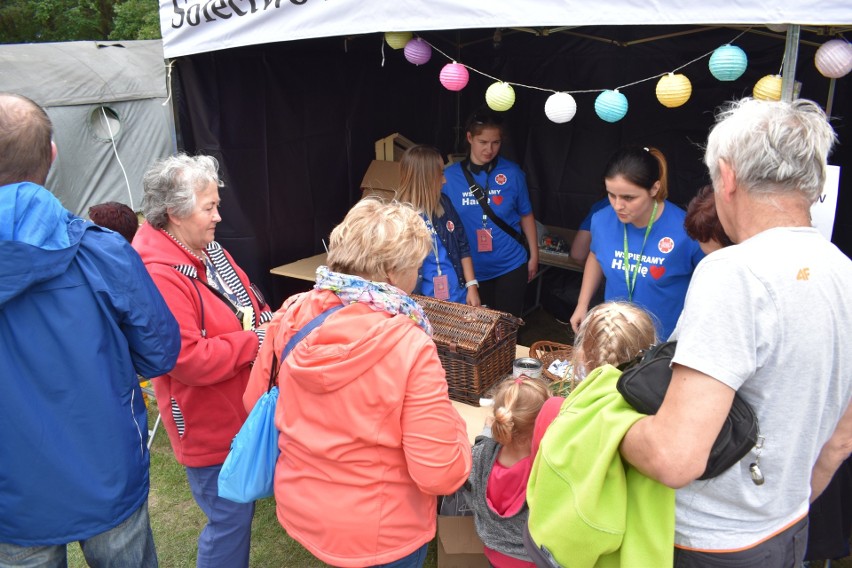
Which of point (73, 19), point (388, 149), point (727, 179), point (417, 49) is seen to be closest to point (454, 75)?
point (417, 49)

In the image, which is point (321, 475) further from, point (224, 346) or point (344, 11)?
point (344, 11)

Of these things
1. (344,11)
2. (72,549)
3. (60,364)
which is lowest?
(72,549)

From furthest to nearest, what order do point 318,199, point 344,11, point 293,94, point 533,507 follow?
point 318,199 → point 293,94 → point 344,11 → point 533,507

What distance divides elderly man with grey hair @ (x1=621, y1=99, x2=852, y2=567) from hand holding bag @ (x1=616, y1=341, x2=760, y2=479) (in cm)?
5

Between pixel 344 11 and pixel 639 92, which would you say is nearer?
pixel 344 11

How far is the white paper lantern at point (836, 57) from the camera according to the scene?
81.5 inches

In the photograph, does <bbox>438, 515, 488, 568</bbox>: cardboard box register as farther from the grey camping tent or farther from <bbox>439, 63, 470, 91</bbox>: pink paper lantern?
the grey camping tent

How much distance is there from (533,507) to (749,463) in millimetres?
434

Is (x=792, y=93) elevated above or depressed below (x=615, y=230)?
above

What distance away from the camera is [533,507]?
52.4 inches

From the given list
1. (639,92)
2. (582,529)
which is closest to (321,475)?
(582,529)

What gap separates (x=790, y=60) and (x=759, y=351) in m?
1.29

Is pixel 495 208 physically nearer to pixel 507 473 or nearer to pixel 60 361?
pixel 507 473

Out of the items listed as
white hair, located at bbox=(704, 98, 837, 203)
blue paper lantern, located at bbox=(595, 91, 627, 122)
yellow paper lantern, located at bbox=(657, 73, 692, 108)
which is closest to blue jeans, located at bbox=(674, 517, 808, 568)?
white hair, located at bbox=(704, 98, 837, 203)
